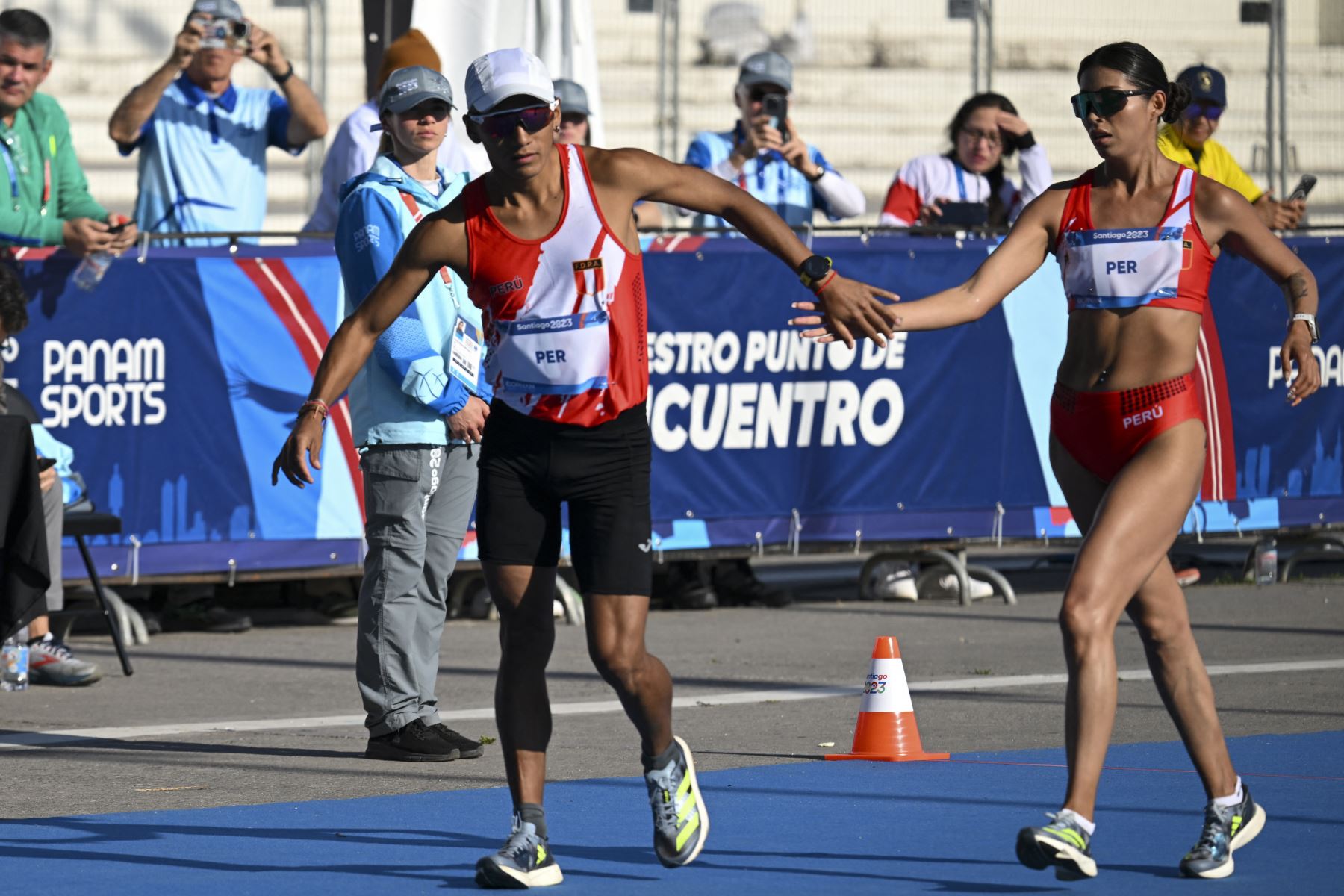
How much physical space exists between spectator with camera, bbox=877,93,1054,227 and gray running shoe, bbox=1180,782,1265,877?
698cm

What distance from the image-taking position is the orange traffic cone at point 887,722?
295 inches

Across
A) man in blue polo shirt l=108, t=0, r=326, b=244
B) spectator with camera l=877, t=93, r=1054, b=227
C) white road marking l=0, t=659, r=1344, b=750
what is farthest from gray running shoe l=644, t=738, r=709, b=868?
spectator with camera l=877, t=93, r=1054, b=227

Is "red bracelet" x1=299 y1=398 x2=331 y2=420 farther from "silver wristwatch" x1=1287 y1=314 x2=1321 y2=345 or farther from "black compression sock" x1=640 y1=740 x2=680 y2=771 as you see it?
"silver wristwatch" x1=1287 y1=314 x2=1321 y2=345

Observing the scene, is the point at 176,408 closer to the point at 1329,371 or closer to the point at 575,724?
the point at 575,724

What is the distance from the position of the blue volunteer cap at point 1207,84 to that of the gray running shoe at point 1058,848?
7.35 metres

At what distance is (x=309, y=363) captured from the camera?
11.0 metres

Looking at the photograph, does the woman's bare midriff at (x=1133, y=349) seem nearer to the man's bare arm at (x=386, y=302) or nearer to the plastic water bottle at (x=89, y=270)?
the man's bare arm at (x=386, y=302)

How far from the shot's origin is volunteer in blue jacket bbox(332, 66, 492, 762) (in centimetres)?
753

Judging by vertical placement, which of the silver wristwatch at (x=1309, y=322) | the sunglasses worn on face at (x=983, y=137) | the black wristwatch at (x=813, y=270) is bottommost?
the silver wristwatch at (x=1309, y=322)

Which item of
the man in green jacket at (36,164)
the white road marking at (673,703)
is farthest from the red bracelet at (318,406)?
the man in green jacket at (36,164)

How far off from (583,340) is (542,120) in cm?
55

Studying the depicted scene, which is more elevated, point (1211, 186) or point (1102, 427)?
point (1211, 186)

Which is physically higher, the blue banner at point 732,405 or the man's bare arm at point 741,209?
the man's bare arm at point 741,209

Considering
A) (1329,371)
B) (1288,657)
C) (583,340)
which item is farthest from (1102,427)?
(1329,371)
